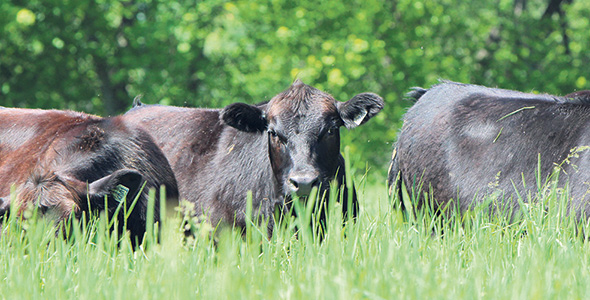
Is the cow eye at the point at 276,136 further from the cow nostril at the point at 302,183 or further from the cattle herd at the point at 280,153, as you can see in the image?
the cow nostril at the point at 302,183

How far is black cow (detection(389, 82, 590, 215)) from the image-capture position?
498cm

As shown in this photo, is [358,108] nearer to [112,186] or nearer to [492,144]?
[492,144]

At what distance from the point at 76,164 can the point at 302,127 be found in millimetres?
1463

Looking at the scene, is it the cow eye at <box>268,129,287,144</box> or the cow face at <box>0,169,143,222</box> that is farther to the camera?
the cow eye at <box>268,129,287,144</box>

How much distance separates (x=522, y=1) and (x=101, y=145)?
53.8 feet

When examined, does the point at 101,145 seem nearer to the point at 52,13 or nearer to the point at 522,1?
the point at 52,13

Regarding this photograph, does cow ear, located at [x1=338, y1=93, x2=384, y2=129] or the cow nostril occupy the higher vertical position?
cow ear, located at [x1=338, y1=93, x2=384, y2=129]

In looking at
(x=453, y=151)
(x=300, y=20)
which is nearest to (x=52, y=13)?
(x=300, y=20)

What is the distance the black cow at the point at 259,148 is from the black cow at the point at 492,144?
0.62 metres

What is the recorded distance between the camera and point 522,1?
1906 centimetres

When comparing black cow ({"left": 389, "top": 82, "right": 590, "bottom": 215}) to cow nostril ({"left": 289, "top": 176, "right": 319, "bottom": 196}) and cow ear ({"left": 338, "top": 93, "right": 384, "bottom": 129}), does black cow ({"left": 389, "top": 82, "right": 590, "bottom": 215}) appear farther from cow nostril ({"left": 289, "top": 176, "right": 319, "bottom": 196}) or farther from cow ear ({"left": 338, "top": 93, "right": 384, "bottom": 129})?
cow nostril ({"left": 289, "top": 176, "right": 319, "bottom": 196})

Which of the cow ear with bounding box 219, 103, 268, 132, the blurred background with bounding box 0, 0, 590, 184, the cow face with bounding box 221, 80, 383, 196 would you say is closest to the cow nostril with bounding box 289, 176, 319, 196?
the cow face with bounding box 221, 80, 383, 196

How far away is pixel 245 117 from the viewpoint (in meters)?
5.39

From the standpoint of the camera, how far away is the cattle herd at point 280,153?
4547mm
